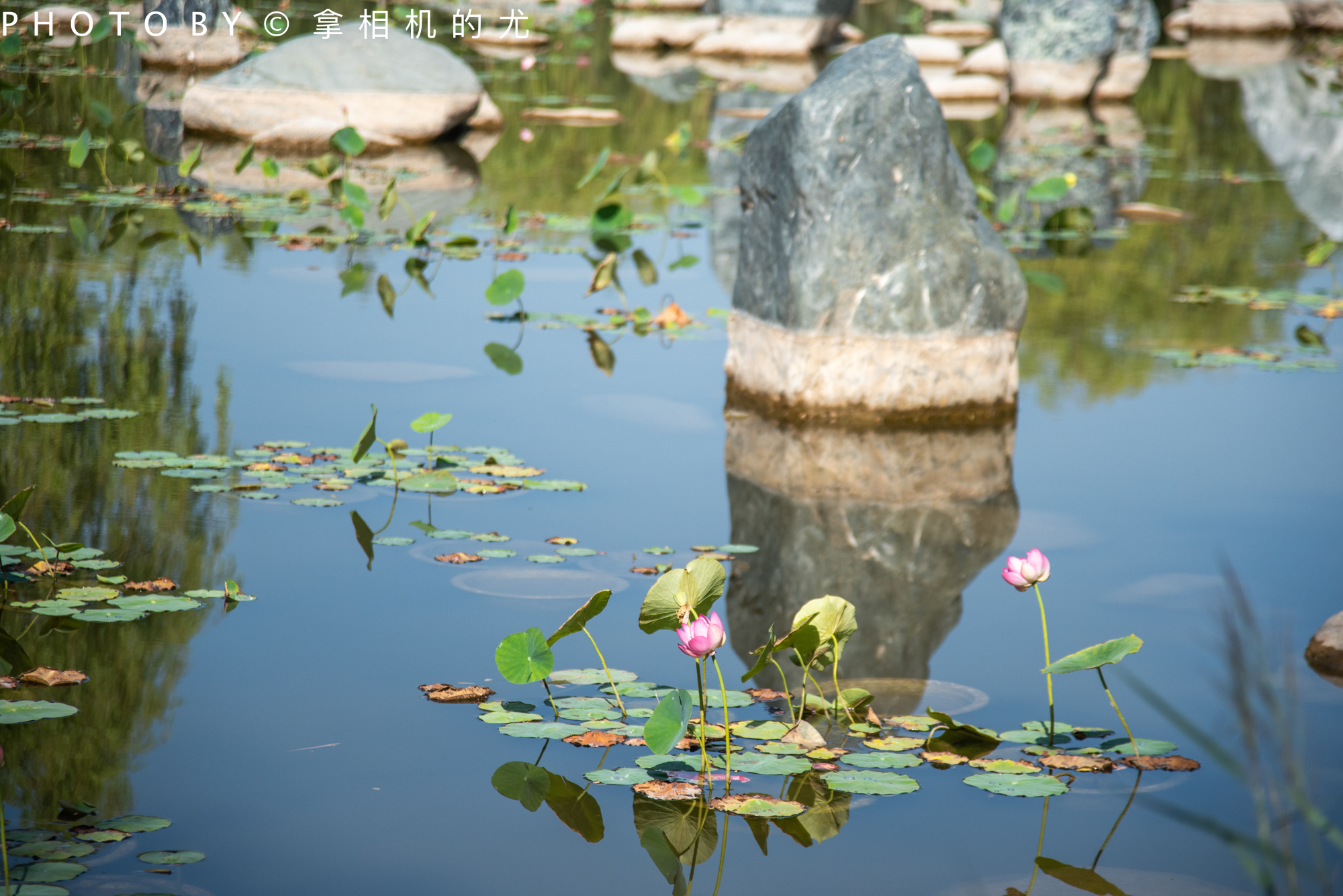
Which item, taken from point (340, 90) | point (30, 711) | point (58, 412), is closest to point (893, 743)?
point (30, 711)

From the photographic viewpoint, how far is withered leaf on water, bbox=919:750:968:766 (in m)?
2.30

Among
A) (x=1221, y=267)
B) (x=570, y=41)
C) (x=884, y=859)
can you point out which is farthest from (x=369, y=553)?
(x=570, y=41)

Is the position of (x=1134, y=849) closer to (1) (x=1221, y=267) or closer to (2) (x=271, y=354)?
(2) (x=271, y=354)

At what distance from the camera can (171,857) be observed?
191 cm

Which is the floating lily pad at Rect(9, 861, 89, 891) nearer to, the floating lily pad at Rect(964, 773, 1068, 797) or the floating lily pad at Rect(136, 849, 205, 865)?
the floating lily pad at Rect(136, 849, 205, 865)

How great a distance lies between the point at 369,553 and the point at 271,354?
6.36ft

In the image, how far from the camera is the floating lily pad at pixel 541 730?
2.33 metres

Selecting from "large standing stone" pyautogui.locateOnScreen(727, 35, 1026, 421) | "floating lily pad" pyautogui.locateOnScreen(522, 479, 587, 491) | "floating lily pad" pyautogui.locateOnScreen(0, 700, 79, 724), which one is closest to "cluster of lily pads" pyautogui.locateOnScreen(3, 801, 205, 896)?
"floating lily pad" pyautogui.locateOnScreen(0, 700, 79, 724)

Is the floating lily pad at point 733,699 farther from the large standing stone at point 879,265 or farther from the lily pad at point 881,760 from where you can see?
the large standing stone at point 879,265

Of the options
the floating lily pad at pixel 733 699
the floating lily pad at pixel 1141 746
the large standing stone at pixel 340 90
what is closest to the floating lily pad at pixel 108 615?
the floating lily pad at pixel 733 699

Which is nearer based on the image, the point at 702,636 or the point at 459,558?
the point at 702,636

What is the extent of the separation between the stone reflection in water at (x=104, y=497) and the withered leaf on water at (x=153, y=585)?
39mm

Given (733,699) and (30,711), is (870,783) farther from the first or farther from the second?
(30,711)

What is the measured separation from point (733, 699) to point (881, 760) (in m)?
0.34
